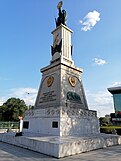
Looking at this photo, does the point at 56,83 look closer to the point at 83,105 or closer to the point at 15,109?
the point at 83,105

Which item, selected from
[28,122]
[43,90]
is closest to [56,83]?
[43,90]

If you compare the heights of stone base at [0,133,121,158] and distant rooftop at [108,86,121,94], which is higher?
distant rooftop at [108,86,121,94]

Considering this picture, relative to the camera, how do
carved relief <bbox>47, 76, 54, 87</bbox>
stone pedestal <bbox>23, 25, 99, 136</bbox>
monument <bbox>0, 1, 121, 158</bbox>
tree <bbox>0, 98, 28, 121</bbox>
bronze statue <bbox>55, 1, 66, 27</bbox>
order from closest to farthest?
monument <bbox>0, 1, 121, 158</bbox> → stone pedestal <bbox>23, 25, 99, 136</bbox> → carved relief <bbox>47, 76, 54, 87</bbox> → bronze statue <bbox>55, 1, 66, 27</bbox> → tree <bbox>0, 98, 28, 121</bbox>

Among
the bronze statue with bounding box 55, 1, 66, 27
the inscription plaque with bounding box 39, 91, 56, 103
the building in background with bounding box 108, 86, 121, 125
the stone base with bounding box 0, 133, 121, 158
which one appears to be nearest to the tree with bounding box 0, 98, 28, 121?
the inscription plaque with bounding box 39, 91, 56, 103

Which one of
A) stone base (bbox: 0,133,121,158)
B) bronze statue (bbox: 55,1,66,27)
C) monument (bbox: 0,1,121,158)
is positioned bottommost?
stone base (bbox: 0,133,121,158)

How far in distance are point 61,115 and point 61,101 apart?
120 cm

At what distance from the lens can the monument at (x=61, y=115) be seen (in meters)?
8.24

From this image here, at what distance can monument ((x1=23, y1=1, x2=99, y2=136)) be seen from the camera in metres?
10.2

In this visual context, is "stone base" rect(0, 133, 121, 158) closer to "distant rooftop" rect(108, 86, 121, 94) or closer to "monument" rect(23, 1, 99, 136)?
"monument" rect(23, 1, 99, 136)

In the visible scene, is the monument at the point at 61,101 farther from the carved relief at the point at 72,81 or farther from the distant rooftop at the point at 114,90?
the distant rooftop at the point at 114,90

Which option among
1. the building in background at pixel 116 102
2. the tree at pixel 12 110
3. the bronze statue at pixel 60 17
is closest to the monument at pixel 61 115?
the bronze statue at pixel 60 17

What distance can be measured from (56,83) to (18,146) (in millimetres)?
4785

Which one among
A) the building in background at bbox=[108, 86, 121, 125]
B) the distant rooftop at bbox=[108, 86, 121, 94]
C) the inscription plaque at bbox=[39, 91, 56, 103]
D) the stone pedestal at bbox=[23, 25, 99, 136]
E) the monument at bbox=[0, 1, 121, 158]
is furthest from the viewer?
the distant rooftop at bbox=[108, 86, 121, 94]

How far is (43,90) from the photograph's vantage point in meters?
12.9
